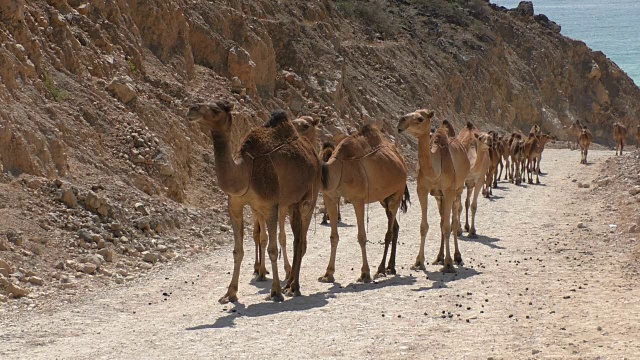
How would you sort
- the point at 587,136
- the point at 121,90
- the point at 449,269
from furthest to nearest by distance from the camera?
the point at 587,136
the point at 121,90
the point at 449,269

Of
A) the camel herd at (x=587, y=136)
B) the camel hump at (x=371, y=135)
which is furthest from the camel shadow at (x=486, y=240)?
the camel herd at (x=587, y=136)

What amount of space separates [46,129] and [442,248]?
7849 millimetres

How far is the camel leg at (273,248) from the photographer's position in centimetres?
1228

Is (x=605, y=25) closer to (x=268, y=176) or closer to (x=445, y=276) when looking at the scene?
(x=445, y=276)

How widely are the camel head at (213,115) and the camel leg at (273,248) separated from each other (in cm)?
144

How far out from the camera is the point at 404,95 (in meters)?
44.4

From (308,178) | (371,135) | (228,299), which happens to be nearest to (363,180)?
(371,135)

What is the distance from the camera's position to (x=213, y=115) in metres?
11.5

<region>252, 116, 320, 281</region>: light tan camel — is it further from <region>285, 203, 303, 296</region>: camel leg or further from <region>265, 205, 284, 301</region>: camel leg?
<region>265, 205, 284, 301</region>: camel leg

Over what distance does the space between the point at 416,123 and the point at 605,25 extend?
140079 millimetres

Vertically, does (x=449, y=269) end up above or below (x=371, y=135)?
below

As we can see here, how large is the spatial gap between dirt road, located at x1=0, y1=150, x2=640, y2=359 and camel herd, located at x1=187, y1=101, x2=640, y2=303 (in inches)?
20.2

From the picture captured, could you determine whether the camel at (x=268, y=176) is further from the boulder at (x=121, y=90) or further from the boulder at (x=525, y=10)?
the boulder at (x=525, y=10)

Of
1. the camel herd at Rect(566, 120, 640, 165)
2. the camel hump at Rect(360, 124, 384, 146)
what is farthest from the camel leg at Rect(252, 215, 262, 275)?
the camel herd at Rect(566, 120, 640, 165)
